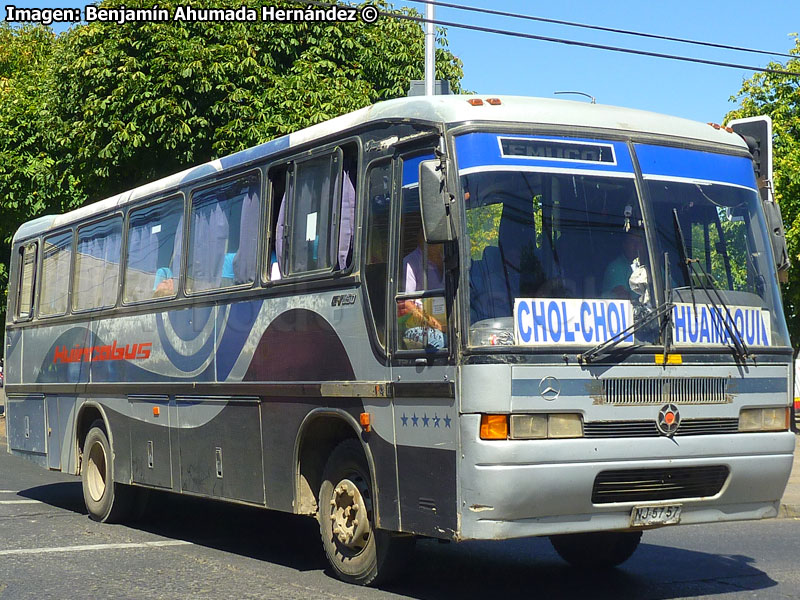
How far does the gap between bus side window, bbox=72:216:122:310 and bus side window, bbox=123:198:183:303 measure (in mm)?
363

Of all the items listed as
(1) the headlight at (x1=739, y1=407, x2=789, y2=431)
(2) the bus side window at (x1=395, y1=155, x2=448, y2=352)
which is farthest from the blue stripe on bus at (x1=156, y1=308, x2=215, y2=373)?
(1) the headlight at (x1=739, y1=407, x2=789, y2=431)

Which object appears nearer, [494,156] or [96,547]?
[494,156]

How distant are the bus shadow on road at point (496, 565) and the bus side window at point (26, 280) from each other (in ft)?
11.4

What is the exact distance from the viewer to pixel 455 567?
30.5 ft

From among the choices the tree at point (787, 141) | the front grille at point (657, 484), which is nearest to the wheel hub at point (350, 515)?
the front grille at point (657, 484)

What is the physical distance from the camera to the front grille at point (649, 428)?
7.21 metres

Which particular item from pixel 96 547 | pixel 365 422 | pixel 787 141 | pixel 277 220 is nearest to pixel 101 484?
pixel 96 547

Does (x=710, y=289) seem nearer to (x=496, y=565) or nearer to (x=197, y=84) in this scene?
(x=496, y=565)

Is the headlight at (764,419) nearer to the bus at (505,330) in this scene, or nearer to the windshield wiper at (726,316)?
the bus at (505,330)

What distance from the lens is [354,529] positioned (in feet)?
27.1

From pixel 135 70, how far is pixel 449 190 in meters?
14.7

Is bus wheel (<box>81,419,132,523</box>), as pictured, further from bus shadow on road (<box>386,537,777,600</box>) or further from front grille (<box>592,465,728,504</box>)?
front grille (<box>592,465,728,504</box>)

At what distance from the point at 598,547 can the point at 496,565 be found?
82 cm

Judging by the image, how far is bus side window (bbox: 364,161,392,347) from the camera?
7.95 metres
